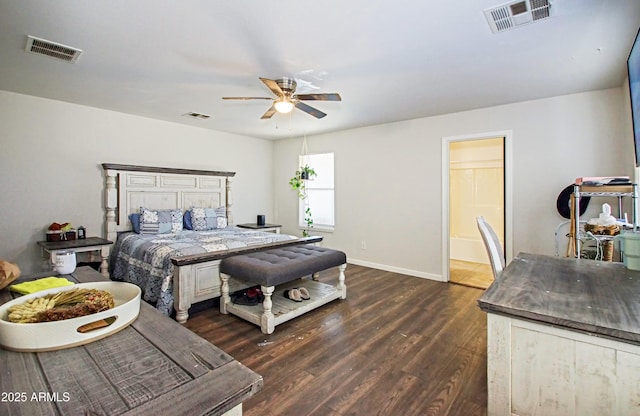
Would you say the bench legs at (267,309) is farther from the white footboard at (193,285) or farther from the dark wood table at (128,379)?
the dark wood table at (128,379)

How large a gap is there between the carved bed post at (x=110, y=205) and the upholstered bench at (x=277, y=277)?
6.99 feet

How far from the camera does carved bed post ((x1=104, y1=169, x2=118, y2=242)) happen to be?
13.5 ft

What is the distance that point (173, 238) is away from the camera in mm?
3801

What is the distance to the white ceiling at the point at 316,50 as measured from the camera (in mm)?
1922

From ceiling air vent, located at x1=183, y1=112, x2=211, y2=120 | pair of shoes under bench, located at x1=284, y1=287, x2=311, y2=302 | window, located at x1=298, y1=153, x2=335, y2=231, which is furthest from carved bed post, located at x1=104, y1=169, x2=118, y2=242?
window, located at x1=298, y1=153, x2=335, y2=231

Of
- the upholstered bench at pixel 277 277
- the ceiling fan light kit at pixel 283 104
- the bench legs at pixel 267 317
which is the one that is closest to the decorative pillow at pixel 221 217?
the upholstered bench at pixel 277 277

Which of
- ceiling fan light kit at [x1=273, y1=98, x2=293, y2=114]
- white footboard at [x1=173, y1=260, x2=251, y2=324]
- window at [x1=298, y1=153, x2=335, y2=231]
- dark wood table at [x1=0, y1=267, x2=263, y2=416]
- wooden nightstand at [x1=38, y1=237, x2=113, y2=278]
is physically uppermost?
ceiling fan light kit at [x1=273, y1=98, x2=293, y2=114]

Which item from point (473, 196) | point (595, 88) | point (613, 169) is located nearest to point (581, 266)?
point (613, 169)

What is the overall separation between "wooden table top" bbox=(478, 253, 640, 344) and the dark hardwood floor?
897mm

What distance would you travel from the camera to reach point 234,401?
0.65 m

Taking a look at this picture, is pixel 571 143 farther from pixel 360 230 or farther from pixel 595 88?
pixel 360 230

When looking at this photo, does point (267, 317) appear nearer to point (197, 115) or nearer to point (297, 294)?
point (297, 294)

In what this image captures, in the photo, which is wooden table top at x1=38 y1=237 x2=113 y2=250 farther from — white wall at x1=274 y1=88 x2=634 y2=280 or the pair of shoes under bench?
white wall at x1=274 y1=88 x2=634 y2=280

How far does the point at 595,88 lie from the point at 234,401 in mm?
4416
